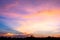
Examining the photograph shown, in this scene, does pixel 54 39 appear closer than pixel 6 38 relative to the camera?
Yes

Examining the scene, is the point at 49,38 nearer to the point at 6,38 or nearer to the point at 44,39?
the point at 44,39

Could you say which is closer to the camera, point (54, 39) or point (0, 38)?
point (54, 39)

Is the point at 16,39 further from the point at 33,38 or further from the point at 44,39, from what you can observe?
the point at 44,39

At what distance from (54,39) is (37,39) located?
5170mm

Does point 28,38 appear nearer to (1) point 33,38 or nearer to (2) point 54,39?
(1) point 33,38

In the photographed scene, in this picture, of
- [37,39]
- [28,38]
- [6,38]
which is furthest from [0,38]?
[37,39]

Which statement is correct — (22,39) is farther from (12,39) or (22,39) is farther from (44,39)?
(44,39)

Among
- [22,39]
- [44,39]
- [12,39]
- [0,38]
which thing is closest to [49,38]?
[44,39]

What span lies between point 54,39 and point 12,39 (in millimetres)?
12664

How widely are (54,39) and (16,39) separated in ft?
37.8

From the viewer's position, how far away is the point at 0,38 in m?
45.6

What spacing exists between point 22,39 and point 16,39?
1856mm

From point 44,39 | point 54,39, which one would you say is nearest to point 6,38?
point 44,39

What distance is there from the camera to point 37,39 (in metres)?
44.2
